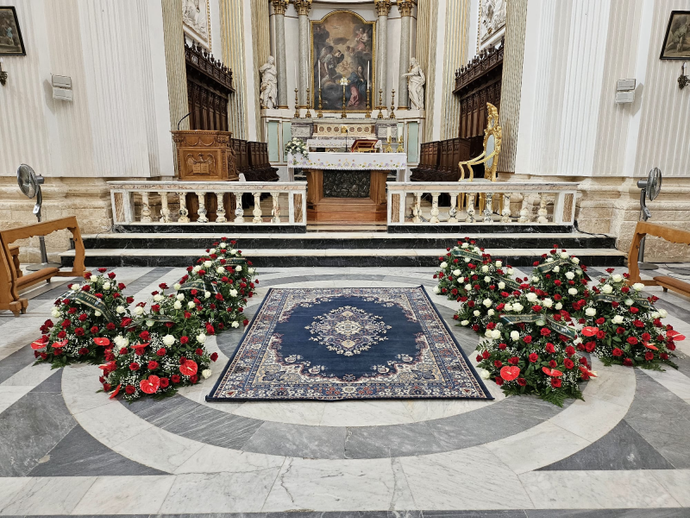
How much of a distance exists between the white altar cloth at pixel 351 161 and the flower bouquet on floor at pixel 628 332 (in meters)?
5.01

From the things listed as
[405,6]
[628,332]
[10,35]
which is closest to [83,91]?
[10,35]

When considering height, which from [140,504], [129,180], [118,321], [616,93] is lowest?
[140,504]

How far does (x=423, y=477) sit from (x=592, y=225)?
5.72 m

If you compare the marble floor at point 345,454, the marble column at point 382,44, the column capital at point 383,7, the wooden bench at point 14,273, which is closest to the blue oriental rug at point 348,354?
the marble floor at point 345,454

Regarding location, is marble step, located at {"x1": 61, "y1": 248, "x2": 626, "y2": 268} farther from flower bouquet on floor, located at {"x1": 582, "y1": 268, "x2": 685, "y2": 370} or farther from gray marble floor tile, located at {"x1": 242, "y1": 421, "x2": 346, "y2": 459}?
gray marble floor tile, located at {"x1": 242, "y1": 421, "x2": 346, "y2": 459}

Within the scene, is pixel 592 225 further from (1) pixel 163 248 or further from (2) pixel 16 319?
(2) pixel 16 319

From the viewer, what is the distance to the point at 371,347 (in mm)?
3416

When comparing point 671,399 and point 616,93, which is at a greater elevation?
point 616,93

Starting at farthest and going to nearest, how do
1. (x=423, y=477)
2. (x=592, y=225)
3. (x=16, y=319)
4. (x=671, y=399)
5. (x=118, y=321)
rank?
(x=592, y=225), (x=16, y=319), (x=118, y=321), (x=671, y=399), (x=423, y=477)

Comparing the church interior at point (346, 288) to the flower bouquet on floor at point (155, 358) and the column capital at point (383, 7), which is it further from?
the column capital at point (383, 7)

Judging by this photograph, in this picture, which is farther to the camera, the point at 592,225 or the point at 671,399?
the point at 592,225

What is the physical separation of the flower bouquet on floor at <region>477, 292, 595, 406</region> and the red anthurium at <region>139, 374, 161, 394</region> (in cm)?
201

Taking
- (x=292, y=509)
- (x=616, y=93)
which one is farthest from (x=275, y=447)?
(x=616, y=93)

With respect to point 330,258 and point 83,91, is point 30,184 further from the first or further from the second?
point 330,258
